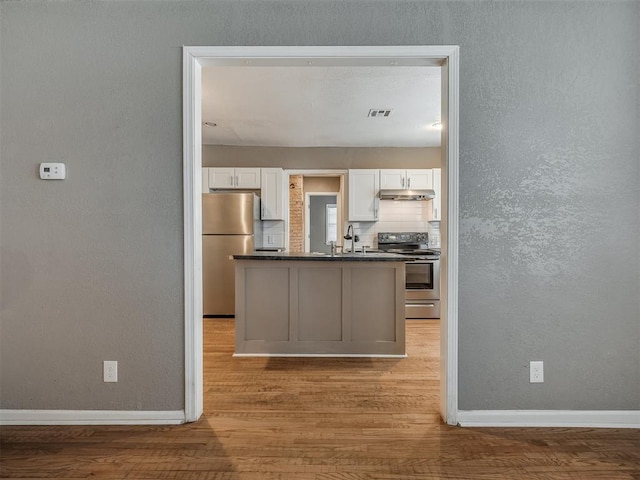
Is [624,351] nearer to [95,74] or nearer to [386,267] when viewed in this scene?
[386,267]

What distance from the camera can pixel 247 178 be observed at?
18.1ft

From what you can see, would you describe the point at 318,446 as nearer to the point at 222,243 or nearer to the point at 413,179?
the point at 222,243

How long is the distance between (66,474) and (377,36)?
2683 mm

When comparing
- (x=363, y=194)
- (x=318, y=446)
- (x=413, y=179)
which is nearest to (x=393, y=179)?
(x=413, y=179)

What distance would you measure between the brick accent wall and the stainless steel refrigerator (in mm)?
2954

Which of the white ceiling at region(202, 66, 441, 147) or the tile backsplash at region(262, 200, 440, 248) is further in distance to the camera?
the tile backsplash at region(262, 200, 440, 248)

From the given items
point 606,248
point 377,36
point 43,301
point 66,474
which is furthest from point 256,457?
point 377,36

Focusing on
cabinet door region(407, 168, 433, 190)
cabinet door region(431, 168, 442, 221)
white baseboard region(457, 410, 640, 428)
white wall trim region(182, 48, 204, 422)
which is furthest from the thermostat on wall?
cabinet door region(431, 168, 442, 221)

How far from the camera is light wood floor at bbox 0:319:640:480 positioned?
1.65m

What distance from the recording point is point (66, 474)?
163cm

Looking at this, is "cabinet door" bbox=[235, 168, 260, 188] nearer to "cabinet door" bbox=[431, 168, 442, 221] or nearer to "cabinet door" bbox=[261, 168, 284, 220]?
"cabinet door" bbox=[261, 168, 284, 220]

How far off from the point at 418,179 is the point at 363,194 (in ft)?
2.80

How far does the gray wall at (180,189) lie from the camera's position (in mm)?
2010

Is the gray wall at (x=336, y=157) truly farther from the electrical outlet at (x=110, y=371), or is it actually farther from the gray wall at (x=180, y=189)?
the electrical outlet at (x=110, y=371)
